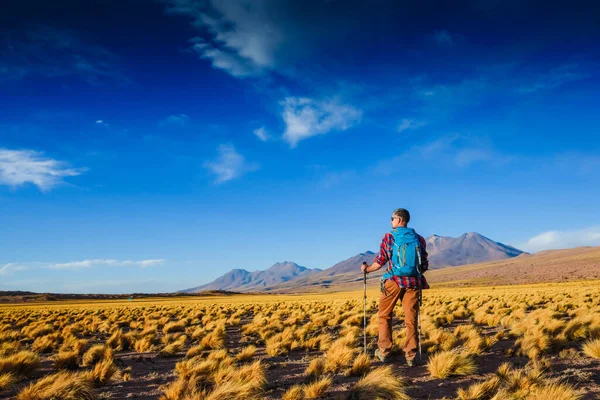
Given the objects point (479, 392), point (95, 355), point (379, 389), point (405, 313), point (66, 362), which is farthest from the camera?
point (95, 355)

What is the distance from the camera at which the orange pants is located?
6.35 metres

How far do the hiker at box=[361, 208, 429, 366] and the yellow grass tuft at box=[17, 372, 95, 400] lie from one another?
4576 millimetres

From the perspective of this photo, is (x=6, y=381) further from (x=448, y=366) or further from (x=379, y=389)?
(x=448, y=366)

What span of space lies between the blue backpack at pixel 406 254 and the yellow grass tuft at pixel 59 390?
4.86 m

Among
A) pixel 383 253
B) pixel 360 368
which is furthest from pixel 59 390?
pixel 383 253

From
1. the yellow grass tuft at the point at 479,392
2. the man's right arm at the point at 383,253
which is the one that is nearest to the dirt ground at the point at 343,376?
the yellow grass tuft at the point at 479,392

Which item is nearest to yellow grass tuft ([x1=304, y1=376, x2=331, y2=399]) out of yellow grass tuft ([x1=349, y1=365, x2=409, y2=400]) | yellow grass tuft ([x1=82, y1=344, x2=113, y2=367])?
yellow grass tuft ([x1=349, y1=365, x2=409, y2=400])

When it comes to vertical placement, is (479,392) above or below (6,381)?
below

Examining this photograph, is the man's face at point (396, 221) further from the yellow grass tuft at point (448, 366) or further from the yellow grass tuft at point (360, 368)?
the yellow grass tuft at point (360, 368)

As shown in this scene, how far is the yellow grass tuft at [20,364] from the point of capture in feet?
21.6

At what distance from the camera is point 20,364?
6855 millimetres

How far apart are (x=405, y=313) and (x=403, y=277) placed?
25.9 inches

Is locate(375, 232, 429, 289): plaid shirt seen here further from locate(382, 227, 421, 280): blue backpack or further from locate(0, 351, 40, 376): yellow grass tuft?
locate(0, 351, 40, 376): yellow grass tuft

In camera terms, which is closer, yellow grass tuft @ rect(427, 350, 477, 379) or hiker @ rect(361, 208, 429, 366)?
yellow grass tuft @ rect(427, 350, 477, 379)
